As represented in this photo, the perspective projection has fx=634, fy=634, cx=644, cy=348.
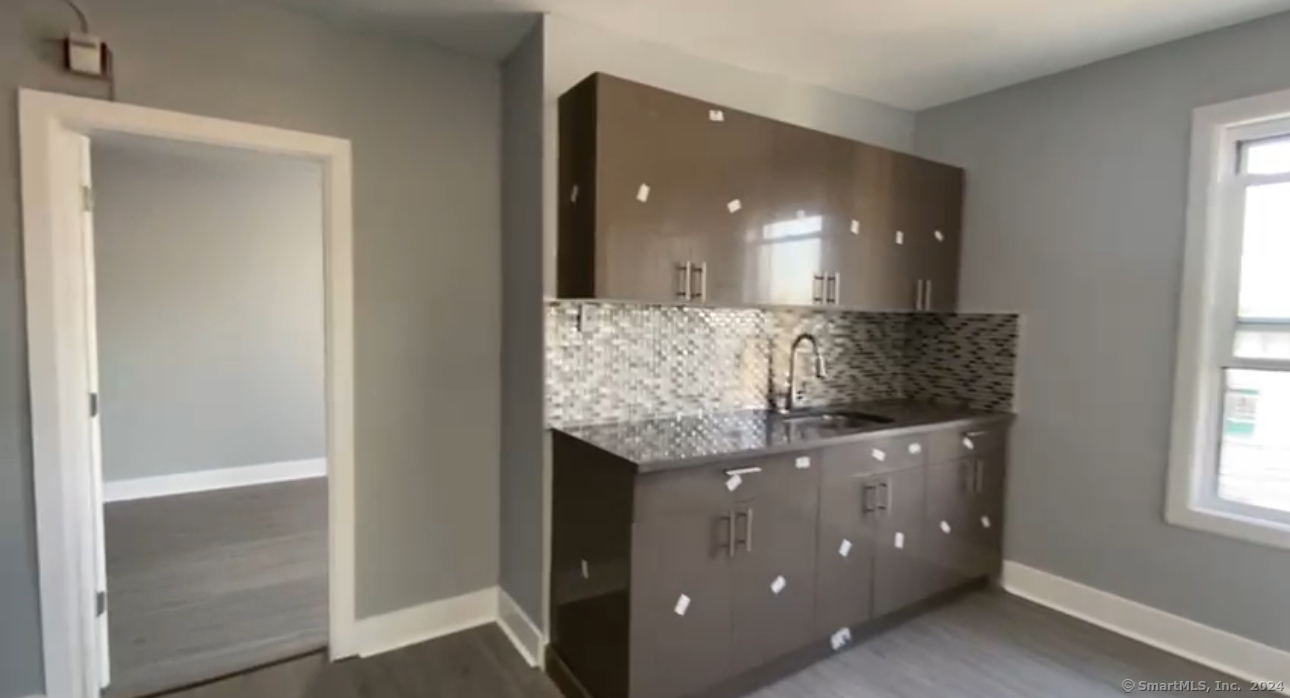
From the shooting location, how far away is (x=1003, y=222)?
3232 millimetres

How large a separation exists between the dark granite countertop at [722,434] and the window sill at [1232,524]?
77cm

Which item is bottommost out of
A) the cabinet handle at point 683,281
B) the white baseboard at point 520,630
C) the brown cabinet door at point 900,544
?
the white baseboard at point 520,630

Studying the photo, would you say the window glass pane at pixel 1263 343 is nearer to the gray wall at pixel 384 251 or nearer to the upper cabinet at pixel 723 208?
the upper cabinet at pixel 723 208

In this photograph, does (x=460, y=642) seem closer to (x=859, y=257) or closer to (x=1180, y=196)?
(x=859, y=257)

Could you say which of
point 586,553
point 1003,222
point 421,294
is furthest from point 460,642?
point 1003,222

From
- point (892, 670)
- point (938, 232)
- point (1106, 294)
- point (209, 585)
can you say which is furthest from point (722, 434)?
point (209, 585)

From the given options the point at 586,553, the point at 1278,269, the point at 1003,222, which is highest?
the point at 1003,222

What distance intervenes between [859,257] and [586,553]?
1.80 m

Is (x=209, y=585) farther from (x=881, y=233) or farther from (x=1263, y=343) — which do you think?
(x=1263, y=343)

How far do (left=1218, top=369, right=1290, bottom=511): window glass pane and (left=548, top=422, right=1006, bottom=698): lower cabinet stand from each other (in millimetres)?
1081

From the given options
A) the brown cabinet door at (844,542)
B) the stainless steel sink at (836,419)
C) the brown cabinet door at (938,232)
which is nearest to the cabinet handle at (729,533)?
the brown cabinet door at (844,542)

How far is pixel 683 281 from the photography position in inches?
95.0

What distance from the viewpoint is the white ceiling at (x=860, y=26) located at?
2316mm

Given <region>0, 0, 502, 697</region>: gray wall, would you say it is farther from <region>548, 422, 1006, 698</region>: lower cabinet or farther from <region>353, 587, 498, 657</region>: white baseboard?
<region>548, 422, 1006, 698</region>: lower cabinet
